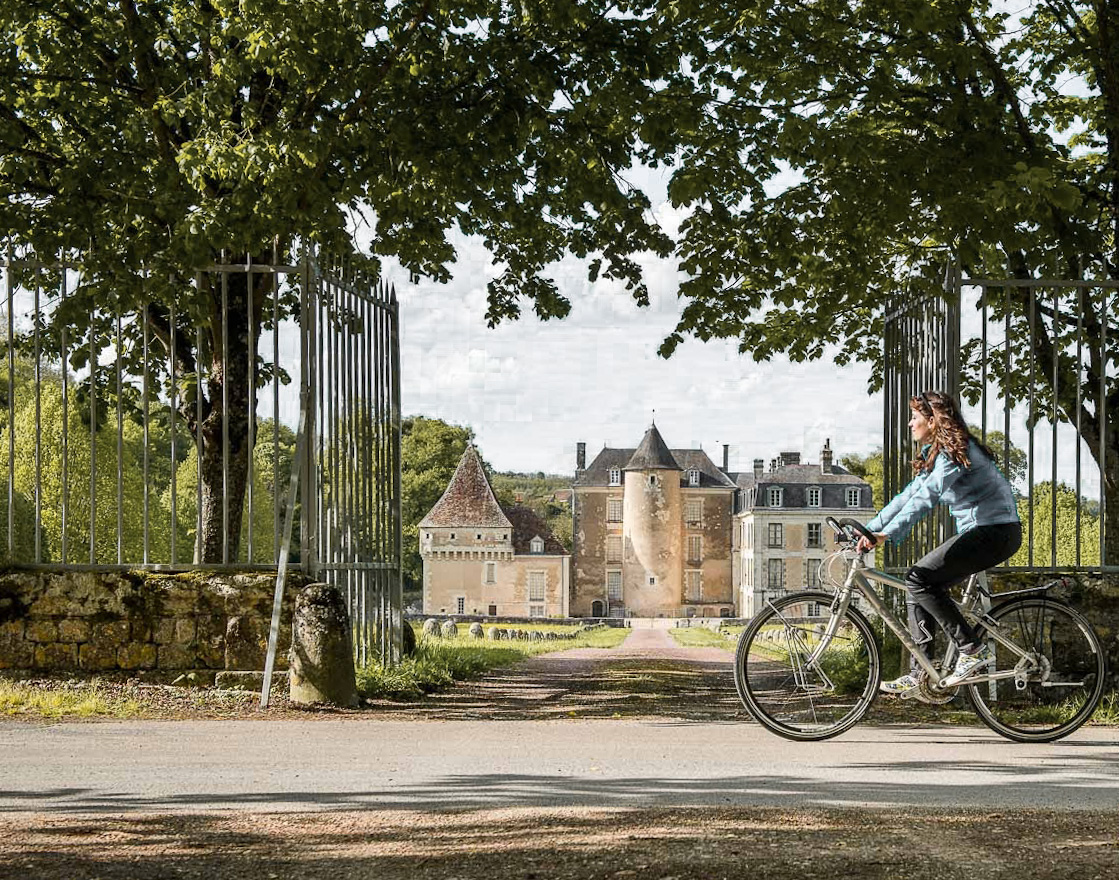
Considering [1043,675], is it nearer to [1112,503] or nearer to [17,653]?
[1112,503]

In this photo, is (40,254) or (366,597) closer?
(40,254)

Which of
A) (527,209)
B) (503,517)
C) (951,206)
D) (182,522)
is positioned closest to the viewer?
(951,206)

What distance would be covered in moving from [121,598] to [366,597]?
6.33ft

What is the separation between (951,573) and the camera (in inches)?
267

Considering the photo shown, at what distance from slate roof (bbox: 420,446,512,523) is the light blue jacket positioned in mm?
62010

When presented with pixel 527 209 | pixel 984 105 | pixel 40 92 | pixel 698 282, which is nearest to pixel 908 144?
pixel 984 105

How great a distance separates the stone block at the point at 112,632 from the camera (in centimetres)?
951

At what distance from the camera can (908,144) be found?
980 centimetres

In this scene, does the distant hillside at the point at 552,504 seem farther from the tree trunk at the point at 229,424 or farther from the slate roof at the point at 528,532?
the tree trunk at the point at 229,424

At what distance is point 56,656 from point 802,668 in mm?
5614

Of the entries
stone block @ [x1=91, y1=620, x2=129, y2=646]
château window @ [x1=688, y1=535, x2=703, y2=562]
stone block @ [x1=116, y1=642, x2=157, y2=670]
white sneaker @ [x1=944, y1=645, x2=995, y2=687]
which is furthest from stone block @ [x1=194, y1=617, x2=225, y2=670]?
château window @ [x1=688, y1=535, x2=703, y2=562]

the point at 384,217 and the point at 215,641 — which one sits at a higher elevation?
the point at 384,217

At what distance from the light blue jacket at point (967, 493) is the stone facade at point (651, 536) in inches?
2878

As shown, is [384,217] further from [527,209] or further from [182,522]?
[182,522]
